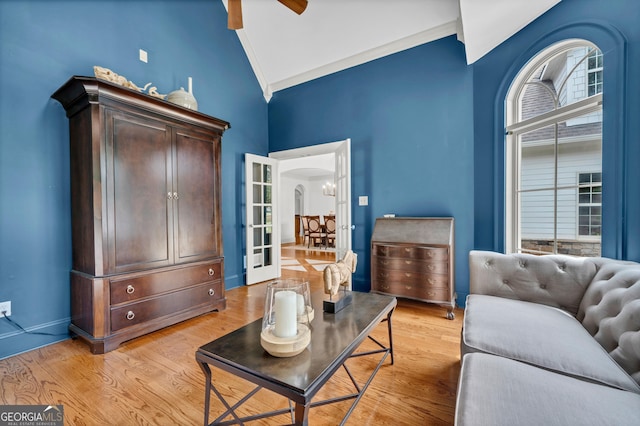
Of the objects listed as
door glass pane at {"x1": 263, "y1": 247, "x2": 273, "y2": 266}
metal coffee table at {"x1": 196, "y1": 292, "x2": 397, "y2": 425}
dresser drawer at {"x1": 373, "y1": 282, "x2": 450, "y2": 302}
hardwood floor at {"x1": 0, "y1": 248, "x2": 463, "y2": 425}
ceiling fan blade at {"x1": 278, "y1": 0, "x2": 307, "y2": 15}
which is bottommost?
hardwood floor at {"x1": 0, "y1": 248, "x2": 463, "y2": 425}

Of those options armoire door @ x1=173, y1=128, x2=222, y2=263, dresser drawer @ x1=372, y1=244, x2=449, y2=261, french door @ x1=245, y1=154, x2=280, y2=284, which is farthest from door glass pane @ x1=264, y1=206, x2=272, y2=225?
dresser drawer @ x1=372, y1=244, x2=449, y2=261

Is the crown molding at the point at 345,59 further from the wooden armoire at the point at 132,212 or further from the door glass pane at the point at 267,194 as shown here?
the wooden armoire at the point at 132,212

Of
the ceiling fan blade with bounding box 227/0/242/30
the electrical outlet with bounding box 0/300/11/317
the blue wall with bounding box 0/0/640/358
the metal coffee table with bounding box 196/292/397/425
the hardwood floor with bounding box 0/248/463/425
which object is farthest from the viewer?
the ceiling fan blade with bounding box 227/0/242/30

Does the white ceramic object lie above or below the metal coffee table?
above

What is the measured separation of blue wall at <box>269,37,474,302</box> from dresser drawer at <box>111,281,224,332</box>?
6.31 ft

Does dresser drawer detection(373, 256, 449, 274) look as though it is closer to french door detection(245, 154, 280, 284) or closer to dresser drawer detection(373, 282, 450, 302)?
dresser drawer detection(373, 282, 450, 302)

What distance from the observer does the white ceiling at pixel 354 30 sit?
239cm

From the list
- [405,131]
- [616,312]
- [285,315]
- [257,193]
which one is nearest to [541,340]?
[616,312]

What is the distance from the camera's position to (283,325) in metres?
1.09

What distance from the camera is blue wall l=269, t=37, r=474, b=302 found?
3.05 metres

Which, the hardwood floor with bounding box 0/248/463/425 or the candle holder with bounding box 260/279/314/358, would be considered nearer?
the candle holder with bounding box 260/279/314/358

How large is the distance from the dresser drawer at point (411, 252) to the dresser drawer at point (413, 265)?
4cm

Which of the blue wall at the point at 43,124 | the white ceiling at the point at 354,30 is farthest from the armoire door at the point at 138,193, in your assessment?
the white ceiling at the point at 354,30

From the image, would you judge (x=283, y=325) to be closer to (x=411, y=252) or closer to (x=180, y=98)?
(x=411, y=252)
